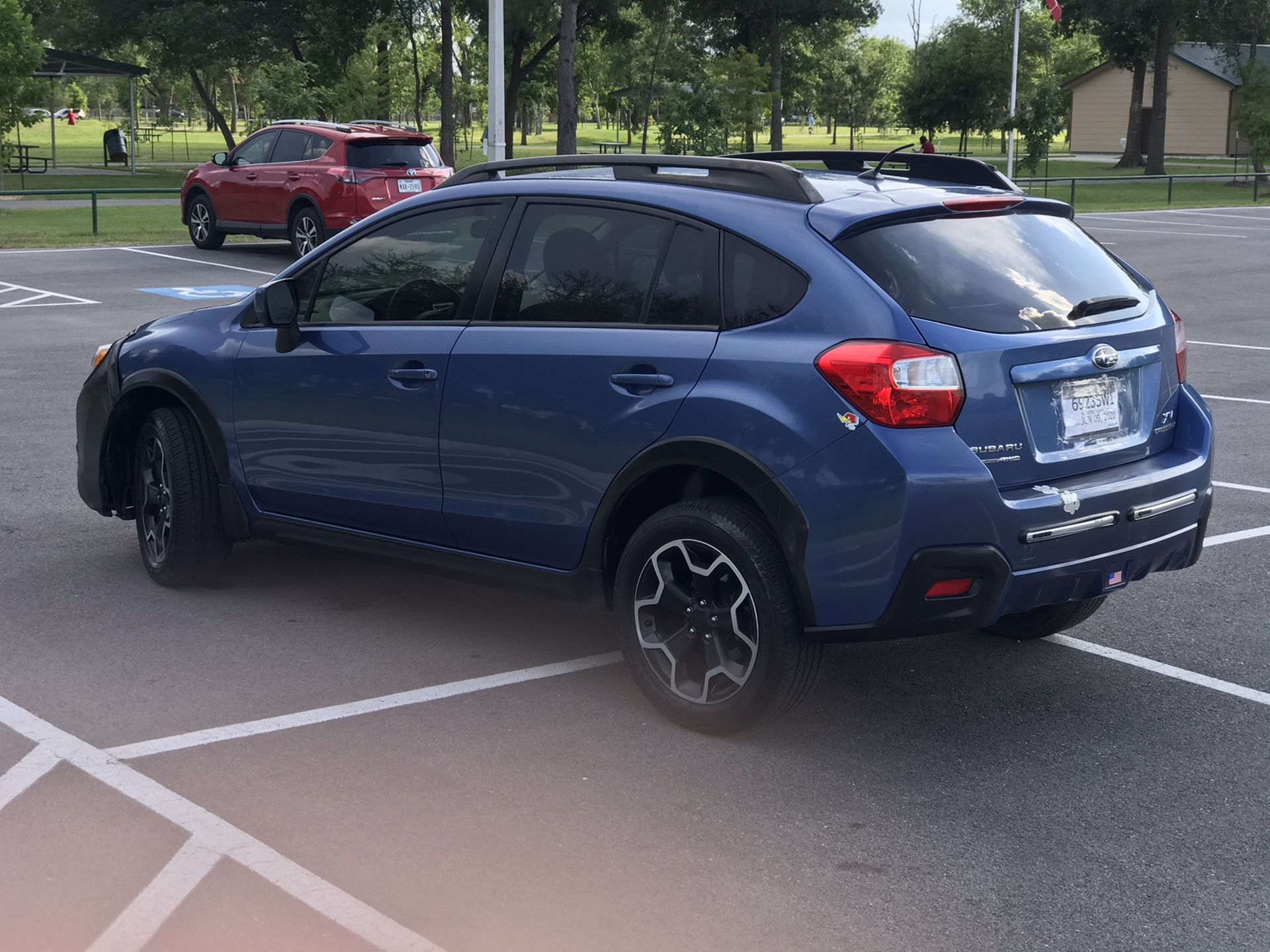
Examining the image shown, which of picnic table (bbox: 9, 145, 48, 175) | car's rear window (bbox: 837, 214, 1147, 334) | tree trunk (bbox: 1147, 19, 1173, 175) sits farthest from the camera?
tree trunk (bbox: 1147, 19, 1173, 175)

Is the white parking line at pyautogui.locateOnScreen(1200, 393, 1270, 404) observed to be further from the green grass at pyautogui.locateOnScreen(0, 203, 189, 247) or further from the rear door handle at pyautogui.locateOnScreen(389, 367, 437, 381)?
the green grass at pyautogui.locateOnScreen(0, 203, 189, 247)

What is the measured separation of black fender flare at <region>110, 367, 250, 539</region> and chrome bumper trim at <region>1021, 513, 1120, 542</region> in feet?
10.7

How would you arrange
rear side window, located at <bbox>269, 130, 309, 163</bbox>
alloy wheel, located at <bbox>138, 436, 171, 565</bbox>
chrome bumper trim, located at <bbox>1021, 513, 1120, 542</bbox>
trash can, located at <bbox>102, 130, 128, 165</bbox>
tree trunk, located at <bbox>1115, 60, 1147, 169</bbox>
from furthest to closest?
tree trunk, located at <bbox>1115, 60, 1147, 169</bbox> → trash can, located at <bbox>102, 130, 128, 165</bbox> → rear side window, located at <bbox>269, 130, 309, 163</bbox> → alloy wheel, located at <bbox>138, 436, 171, 565</bbox> → chrome bumper trim, located at <bbox>1021, 513, 1120, 542</bbox>

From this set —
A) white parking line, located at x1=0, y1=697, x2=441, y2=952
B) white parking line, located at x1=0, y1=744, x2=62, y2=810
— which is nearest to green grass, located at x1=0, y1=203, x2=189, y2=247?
white parking line, located at x1=0, y1=697, x2=441, y2=952

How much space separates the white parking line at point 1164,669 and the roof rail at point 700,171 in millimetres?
2111

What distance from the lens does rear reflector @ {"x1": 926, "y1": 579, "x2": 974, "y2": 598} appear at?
4395mm

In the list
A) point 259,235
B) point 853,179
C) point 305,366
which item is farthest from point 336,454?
point 259,235

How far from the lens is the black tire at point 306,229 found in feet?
69.2

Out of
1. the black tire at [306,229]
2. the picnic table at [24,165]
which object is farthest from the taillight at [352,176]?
the picnic table at [24,165]

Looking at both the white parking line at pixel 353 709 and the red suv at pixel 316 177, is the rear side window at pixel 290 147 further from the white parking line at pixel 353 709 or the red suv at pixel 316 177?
the white parking line at pixel 353 709

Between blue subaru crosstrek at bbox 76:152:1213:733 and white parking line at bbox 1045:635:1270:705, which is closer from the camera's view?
blue subaru crosstrek at bbox 76:152:1213:733

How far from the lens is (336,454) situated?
231 inches

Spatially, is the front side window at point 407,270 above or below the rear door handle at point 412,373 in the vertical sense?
above

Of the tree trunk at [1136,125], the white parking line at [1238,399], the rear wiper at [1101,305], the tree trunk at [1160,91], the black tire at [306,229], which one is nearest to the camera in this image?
the rear wiper at [1101,305]
